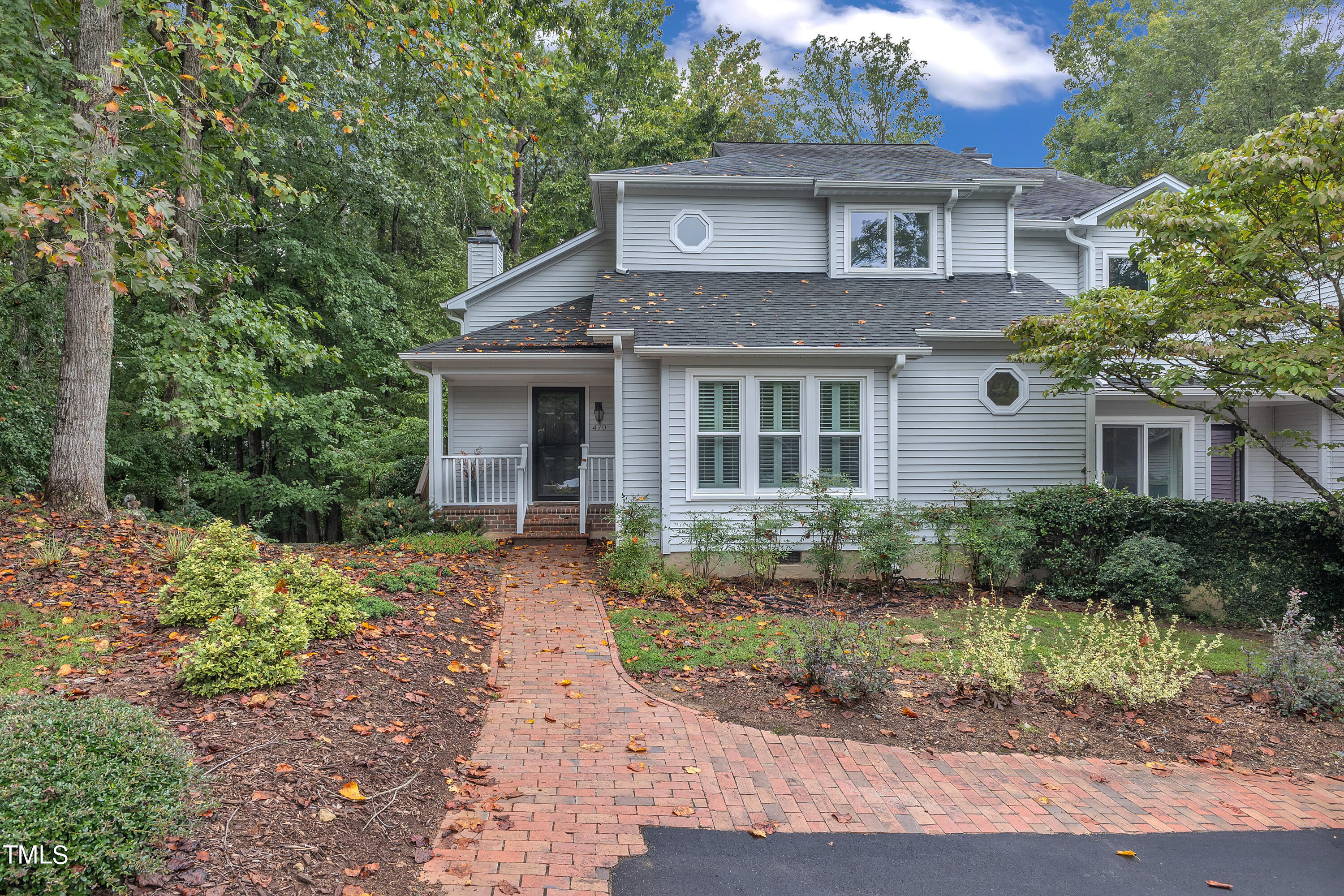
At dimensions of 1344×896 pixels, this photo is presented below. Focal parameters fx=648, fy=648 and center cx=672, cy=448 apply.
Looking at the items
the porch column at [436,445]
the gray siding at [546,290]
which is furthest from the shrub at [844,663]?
the gray siding at [546,290]

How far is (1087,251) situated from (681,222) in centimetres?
781

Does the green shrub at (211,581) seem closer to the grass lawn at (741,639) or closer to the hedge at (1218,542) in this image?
the grass lawn at (741,639)

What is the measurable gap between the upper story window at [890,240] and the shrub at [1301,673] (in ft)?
25.6

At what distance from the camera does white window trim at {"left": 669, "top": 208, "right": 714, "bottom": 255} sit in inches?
454

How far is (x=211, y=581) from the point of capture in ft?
16.6

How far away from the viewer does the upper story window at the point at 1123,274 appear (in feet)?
40.5

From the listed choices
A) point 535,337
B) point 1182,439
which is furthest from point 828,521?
point 1182,439

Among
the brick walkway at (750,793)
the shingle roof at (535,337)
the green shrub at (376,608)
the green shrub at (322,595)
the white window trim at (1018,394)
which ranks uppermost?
the shingle roof at (535,337)

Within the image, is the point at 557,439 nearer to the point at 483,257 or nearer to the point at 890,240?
the point at 483,257

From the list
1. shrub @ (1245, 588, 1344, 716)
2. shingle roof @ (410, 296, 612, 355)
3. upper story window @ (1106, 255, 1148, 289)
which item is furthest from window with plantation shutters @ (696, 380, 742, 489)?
upper story window @ (1106, 255, 1148, 289)

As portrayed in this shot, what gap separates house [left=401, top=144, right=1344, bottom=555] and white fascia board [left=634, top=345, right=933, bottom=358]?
0.04m

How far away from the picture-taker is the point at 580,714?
4.72 meters

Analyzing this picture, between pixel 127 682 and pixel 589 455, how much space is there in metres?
8.44

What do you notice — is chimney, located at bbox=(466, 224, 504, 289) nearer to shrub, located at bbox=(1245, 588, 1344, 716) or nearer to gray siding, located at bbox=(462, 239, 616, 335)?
gray siding, located at bbox=(462, 239, 616, 335)
